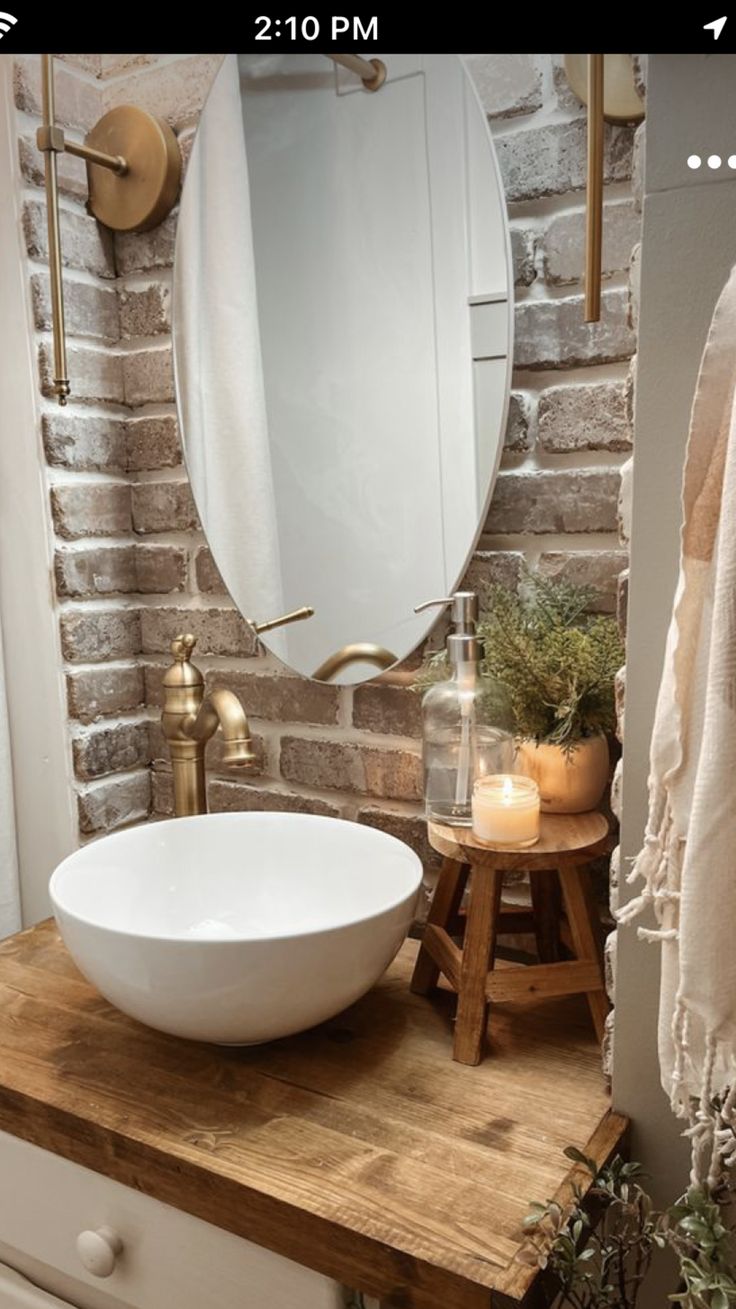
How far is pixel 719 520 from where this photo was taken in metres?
0.65

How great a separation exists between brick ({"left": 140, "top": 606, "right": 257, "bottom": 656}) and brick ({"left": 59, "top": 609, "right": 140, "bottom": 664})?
0.06ft

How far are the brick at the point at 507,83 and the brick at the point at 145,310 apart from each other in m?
0.49

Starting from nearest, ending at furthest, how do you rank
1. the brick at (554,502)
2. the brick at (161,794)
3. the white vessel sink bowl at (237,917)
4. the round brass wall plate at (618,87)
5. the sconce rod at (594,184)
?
1. the sconce rod at (594,184)
2. the white vessel sink bowl at (237,917)
3. the round brass wall plate at (618,87)
4. the brick at (554,502)
5. the brick at (161,794)

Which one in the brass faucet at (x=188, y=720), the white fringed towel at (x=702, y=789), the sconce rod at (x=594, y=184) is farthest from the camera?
the brass faucet at (x=188, y=720)

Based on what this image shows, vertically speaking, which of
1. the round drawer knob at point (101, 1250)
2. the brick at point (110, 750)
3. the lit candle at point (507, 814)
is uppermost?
the lit candle at point (507, 814)

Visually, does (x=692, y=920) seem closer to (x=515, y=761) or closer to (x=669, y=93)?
(x=515, y=761)

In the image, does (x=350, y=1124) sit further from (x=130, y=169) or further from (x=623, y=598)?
(x=130, y=169)

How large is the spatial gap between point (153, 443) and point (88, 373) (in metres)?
0.13

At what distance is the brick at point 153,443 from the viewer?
54.5 inches

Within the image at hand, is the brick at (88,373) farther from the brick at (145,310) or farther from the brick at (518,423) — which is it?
the brick at (518,423)

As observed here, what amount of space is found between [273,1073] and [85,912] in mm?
256

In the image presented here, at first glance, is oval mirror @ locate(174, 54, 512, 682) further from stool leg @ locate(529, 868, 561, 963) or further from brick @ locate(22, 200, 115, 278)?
stool leg @ locate(529, 868, 561, 963)

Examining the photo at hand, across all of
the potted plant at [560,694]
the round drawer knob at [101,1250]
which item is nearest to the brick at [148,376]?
the potted plant at [560,694]

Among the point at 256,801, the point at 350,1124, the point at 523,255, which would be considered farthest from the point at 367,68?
the point at 350,1124
